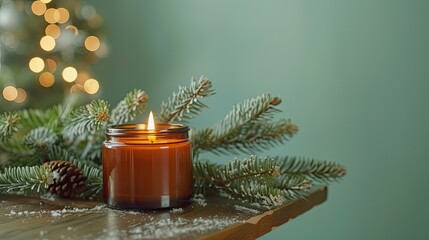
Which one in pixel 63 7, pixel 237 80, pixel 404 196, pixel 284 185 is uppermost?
pixel 63 7

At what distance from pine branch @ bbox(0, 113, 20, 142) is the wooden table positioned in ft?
0.33

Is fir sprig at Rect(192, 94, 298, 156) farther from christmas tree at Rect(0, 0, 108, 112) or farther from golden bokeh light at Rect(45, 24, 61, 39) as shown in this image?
golden bokeh light at Rect(45, 24, 61, 39)

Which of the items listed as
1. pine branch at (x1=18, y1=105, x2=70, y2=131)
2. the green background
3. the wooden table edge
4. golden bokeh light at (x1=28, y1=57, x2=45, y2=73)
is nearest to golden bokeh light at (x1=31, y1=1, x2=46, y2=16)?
golden bokeh light at (x1=28, y1=57, x2=45, y2=73)

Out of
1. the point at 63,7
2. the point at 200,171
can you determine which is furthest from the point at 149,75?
the point at 200,171

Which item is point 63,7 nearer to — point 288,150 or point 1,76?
point 1,76

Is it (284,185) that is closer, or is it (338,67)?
(284,185)

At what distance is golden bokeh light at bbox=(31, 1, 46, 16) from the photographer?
1517mm

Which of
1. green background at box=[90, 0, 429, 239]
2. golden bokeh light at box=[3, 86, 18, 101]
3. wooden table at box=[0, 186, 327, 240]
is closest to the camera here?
wooden table at box=[0, 186, 327, 240]

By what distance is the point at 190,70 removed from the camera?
1.56 meters

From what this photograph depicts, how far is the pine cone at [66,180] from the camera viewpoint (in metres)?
0.85

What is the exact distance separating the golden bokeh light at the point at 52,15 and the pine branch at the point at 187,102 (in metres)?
0.73

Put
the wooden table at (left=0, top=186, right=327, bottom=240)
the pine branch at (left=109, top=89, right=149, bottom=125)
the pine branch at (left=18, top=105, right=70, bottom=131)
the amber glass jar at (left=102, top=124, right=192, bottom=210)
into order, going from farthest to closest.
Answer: the pine branch at (left=18, top=105, right=70, bottom=131)
the pine branch at (left=109, top=89, right=149, bottom=125)
the amber glass jar at (left=102, top=124, right=192, bottom=210)
the wooden table at (left=0, top=186, right=327, bottom=240)

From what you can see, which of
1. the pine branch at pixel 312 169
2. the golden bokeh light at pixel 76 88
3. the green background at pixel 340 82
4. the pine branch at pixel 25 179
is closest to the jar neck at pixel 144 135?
the pine branch at pixel 25 179

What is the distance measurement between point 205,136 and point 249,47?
1.79ft
